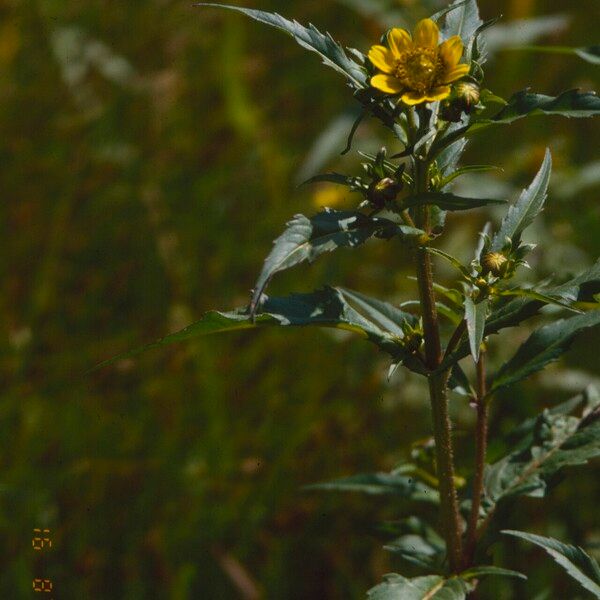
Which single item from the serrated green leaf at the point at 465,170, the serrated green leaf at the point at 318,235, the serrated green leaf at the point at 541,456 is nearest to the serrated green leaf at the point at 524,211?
the serrated green leaf at the point at 465,170

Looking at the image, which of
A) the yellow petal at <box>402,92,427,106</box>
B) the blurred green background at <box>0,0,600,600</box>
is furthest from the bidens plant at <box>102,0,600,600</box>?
the blurred green background at <box>0,0,600,600</box>

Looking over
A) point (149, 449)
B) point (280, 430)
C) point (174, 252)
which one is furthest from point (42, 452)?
point (174, 252)

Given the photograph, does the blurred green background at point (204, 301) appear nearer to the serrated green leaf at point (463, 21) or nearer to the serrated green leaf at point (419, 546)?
the serrated green leaf at point (419, 546)

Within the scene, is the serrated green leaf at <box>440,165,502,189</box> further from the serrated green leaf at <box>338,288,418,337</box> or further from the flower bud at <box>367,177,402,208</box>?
the serrated green leaf at <box>338,288,418,337</box>

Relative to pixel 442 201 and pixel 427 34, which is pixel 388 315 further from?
pixel 427 34

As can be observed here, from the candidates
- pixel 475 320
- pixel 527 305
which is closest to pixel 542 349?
pixel 527 305

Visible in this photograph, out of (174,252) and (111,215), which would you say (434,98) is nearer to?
(174,252)
